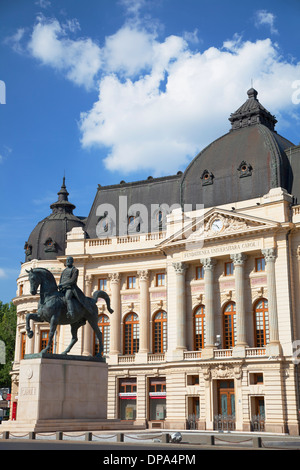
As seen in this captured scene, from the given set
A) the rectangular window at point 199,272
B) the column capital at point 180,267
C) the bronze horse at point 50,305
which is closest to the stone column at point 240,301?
the rectangular window at point 199,272

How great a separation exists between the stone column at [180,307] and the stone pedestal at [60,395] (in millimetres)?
21369

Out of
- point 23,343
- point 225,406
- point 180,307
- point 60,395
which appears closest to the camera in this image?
point 60,395

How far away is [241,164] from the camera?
57.1 metres

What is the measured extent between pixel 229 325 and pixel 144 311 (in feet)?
29.3

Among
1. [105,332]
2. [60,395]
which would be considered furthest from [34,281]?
[105,332]

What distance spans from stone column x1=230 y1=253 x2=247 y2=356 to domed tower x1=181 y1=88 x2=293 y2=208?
5877 millimetres

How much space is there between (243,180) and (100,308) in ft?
61.7

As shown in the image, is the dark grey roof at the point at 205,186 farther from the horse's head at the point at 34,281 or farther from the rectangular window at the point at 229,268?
the horse's head at the point at 34,281

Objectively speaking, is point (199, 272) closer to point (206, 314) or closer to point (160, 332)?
point (206, 314)

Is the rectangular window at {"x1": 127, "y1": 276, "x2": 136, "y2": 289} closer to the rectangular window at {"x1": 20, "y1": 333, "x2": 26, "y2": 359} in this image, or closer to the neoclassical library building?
the neoclassical library building

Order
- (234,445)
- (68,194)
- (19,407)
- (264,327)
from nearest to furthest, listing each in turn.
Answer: (234,445), (19,407), (264,327), (68,194)

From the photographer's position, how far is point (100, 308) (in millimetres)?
63094
